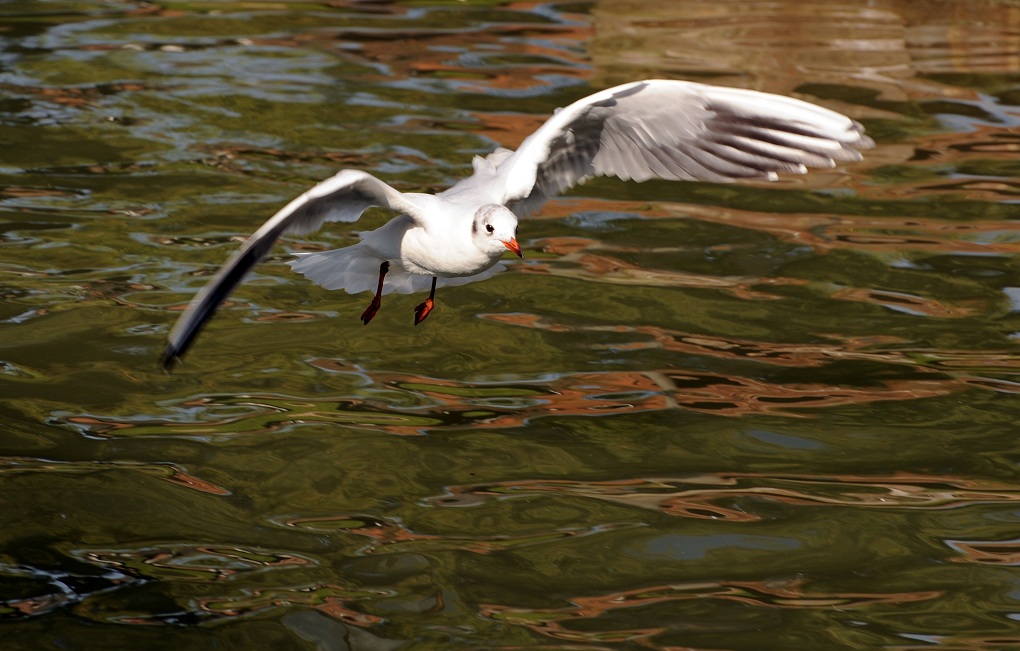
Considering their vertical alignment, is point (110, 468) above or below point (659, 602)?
above

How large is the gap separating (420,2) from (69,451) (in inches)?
483

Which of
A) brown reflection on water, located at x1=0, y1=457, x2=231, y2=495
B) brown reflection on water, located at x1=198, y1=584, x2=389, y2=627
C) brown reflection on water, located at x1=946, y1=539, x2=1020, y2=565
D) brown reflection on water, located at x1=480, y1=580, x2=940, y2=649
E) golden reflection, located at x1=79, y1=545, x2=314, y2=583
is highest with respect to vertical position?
brown reflection on water, located at x1=0, y1=457, x2=231, y2=495

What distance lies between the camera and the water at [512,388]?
573cm

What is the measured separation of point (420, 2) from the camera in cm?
1808

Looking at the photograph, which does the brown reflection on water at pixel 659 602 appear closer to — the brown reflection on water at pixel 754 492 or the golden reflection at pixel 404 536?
the golden reflection at pixel 404 536

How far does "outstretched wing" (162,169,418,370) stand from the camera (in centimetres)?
546

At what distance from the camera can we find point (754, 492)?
6828 mm

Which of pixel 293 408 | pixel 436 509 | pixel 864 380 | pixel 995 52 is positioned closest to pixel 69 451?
pixel 293 408

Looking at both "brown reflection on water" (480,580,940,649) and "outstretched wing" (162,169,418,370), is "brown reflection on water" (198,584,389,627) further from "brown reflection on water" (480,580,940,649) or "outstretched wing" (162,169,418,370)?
"outstretched wing" (162,169,418,370)

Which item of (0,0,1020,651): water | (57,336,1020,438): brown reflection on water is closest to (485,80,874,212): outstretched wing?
(57,336,1020,438): brown reflection on water

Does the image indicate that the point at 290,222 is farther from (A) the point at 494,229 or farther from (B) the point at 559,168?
(B) the point at 559,168

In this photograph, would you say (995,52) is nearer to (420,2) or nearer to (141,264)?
(420,2)

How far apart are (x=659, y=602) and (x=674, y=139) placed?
2.58 m

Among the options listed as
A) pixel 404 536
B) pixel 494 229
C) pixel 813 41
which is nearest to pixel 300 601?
pixel 404 536
